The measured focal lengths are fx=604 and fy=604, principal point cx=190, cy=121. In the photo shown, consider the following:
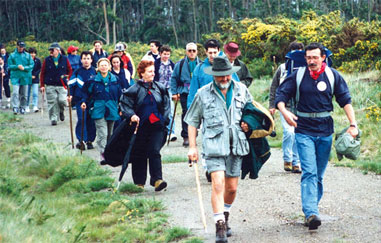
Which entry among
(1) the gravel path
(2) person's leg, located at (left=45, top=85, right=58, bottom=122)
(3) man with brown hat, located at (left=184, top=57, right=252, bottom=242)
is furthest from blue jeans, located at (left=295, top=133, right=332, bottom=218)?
(2) person's leg, located at (left=45, top=85, right=58, bottom=122)

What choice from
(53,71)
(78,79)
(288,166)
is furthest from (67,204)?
(53,71)

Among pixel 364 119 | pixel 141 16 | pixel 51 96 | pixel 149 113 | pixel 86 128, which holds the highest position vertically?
pixel 141 16

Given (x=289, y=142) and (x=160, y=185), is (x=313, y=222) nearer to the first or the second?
(x=160, y=185)

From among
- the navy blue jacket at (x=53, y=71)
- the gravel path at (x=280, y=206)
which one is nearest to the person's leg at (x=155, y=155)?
the gravel path at (x=280, y=206)

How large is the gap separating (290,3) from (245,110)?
6437 cm

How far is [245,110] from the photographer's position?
5.97 meters

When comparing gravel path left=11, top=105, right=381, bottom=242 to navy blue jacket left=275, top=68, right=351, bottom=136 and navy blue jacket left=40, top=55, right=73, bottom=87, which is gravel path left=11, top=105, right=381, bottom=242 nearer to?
navy blue jacket left=275, top=68, right=351, bottom=136

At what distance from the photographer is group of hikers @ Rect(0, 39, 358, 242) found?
19.3 feet

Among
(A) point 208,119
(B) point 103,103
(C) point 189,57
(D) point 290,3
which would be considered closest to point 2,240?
(A) point 208,119

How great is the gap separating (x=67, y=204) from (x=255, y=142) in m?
3.03

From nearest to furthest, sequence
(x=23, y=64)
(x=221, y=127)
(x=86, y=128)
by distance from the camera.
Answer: (x=221, y=127), (x=86, y=128), (x=23, y=64)

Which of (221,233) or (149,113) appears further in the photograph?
(149,113)

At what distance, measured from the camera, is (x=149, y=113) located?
8258 mm

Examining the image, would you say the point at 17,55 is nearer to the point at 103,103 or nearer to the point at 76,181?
the point at 103,103
